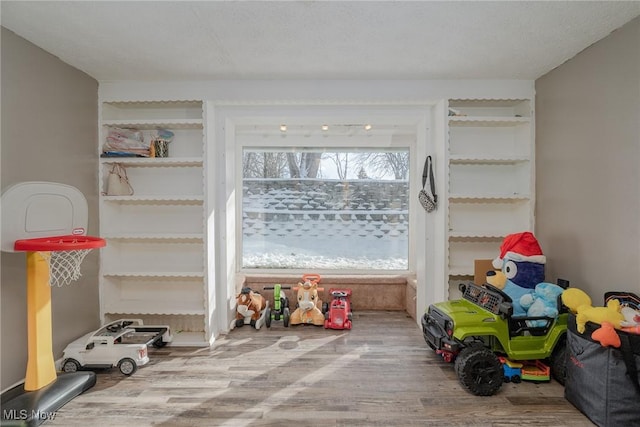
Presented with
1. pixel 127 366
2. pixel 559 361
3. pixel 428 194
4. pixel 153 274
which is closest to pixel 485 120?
pixel 428 194

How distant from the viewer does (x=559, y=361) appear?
83.3 inches

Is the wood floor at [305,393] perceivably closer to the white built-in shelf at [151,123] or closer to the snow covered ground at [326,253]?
the snow covered ground at [326,253]

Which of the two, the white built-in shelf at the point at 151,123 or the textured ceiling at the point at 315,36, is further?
the white built-in shelf at the point at 151,123

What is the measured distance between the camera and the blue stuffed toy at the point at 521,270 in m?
2.27

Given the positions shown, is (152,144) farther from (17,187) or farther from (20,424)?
(20,424)

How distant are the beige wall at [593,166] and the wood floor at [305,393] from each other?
90 cm

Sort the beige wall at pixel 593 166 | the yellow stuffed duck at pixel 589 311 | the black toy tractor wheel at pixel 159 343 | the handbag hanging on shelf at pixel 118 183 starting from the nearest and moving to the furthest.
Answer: the yellow stuffed duck at pixel 589 311 → the beige wall at pixel 593 166 → the black toy tractor wheel at pixel 159 343 → the handbag hanging on shelf at pixel 118 183

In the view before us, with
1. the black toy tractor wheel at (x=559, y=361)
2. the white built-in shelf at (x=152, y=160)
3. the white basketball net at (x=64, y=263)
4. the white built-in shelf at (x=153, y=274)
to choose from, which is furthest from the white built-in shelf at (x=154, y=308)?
the black toy tractor wheel at (x=559, y=361)

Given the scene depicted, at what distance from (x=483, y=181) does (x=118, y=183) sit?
3403mm

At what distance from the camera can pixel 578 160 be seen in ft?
7.46

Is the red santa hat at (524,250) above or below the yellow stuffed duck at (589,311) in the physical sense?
above

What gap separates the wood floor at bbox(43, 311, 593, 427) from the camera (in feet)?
5.76

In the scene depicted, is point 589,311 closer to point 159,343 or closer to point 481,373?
point 481,373

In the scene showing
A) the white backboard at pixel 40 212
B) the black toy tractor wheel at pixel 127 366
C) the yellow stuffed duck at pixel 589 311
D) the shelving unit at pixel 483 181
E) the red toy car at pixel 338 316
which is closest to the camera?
the yellow stuffed duck at pixel 589 311
